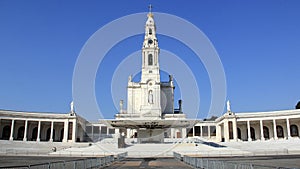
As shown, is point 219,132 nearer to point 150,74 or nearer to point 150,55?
point 150,74

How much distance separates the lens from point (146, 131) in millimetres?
60062

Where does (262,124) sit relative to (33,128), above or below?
above

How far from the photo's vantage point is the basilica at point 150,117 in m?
73.3

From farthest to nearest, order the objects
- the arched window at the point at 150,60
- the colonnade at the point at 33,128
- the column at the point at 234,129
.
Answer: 1. the arched window at the point at 150,60
2. the column at the point at 234,129
3. the colonnade at the point at 33,128

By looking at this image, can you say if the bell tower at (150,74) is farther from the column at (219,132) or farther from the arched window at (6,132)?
the arched window at (6,132)

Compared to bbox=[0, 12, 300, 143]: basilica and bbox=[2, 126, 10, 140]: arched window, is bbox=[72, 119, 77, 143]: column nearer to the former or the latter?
bbox=[0, 12, 300, 143]: basilica

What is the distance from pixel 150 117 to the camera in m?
69.2

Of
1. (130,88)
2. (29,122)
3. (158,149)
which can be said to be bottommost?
(158,149)

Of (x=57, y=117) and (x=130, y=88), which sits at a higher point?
(x=130, y=88)

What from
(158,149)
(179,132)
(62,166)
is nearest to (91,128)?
(179,132)

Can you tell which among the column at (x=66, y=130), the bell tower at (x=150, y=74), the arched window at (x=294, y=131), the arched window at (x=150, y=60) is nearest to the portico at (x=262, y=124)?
the arched window at (x=294, y=131)

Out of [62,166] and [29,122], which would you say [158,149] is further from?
[29,122]

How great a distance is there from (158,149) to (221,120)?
128 feet

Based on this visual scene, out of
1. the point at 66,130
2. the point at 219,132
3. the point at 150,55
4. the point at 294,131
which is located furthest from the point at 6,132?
the point at 294,131
